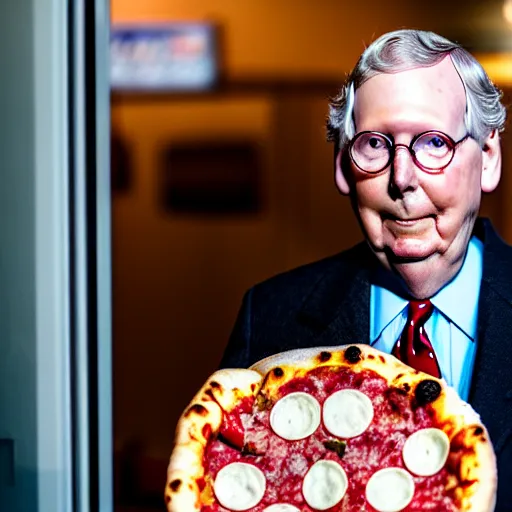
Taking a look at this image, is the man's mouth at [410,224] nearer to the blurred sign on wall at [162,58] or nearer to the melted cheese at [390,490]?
the melted cheese at [390,490]

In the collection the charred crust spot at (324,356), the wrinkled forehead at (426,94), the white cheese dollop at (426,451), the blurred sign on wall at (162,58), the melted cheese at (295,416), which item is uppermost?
the blurred sign on wall at (162,58)

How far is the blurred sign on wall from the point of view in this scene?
4.20 meters

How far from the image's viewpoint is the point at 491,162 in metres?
1.32

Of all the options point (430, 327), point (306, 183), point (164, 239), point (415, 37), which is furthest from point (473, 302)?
point (164, 239)

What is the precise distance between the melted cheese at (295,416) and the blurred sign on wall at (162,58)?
3.12 metres

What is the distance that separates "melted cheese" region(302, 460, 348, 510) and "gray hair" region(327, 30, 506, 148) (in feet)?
1.73

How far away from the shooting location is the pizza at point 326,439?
1227mm

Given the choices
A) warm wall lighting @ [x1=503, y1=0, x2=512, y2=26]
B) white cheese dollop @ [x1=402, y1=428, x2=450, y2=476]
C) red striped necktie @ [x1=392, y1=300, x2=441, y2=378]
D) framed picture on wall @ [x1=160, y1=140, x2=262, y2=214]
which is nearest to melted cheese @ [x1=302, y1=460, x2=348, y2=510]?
white cheese dollop @ [x1=402, y1=428, x2=450, y2=476]

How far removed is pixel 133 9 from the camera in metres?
4.29

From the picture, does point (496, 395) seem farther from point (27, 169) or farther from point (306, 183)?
point (306, 183)

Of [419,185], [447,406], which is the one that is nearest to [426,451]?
[447,406]

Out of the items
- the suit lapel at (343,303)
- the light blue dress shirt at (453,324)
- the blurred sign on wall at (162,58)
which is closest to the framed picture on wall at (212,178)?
the blurred sign on wall at (162,58)

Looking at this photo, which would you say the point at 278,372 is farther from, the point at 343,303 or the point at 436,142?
the point at 436,142

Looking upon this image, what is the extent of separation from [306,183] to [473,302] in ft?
8.94
